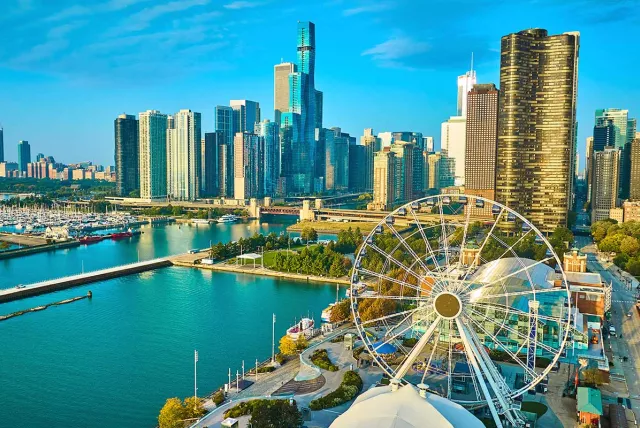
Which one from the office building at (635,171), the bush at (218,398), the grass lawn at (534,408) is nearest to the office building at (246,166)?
the office building at (635,171)

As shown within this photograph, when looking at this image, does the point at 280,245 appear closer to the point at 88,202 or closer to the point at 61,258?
the point at 61,258

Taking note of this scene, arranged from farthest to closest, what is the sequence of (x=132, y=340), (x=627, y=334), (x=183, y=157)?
1. (x=183, y=157)
2. (x=132, y=340)
3. (x=627, y=334)

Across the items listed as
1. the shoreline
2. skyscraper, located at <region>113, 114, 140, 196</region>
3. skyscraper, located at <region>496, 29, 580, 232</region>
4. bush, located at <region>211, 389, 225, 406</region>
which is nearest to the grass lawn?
bush, located at <region>211, 389, 225, 406</region>

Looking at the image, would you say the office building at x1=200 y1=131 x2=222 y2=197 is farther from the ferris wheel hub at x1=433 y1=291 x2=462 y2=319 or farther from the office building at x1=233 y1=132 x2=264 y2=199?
the ferris wheel hub at x1=433 y1=291 x2=462 y2=319

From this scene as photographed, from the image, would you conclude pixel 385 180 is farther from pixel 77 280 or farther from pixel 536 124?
pixel 77 280

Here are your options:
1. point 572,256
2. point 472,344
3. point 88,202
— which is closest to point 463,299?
point 472,344

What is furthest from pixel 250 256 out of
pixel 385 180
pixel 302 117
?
pixel 302 117

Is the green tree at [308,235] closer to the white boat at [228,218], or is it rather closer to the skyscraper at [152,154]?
the white boat at [228,218]
